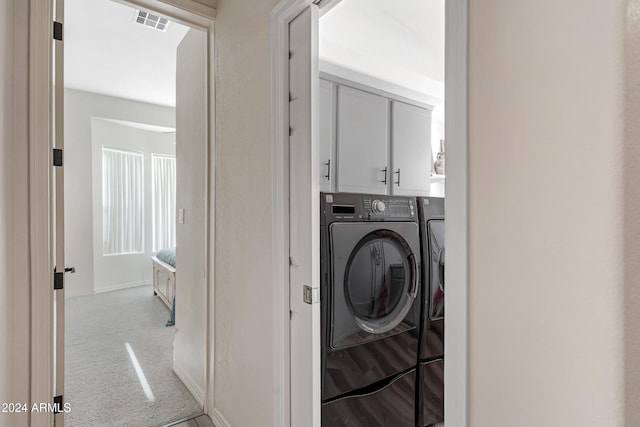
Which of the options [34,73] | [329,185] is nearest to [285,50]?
[329,185]

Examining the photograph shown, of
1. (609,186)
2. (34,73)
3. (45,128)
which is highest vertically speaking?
(34,73)

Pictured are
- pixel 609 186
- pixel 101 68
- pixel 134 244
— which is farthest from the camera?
pixel 134 244

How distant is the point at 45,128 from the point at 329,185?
146 centimetres

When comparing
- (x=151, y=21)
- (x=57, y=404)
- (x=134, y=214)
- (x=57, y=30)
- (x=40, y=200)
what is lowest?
(x=57, y=404)

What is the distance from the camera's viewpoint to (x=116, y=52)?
139 inches

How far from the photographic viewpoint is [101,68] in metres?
3.95

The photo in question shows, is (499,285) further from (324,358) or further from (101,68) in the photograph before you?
(101,68)

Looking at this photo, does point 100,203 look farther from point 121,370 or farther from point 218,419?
point 218,419

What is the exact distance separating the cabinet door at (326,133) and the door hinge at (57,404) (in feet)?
5.61

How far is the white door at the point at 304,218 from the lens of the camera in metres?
1.25

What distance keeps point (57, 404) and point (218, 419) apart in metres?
0.80

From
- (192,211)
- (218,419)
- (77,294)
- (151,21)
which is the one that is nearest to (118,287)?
(77,294)

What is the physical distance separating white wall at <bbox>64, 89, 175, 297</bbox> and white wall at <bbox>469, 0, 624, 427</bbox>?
572 cm

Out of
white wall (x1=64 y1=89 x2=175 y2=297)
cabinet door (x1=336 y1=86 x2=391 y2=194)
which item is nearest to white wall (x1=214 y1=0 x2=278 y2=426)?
cabinet door (x1=336 y1=86 x2=391 y2=194)
